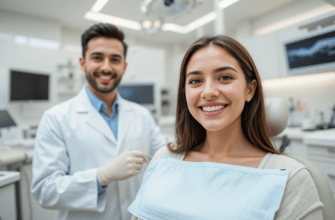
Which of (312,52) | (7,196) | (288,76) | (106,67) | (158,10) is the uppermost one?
(158,10)

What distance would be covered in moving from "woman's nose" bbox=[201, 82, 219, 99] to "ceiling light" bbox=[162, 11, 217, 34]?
426cm

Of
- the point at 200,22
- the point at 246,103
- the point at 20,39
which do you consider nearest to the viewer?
the point at 246,103

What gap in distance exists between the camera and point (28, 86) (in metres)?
2.81

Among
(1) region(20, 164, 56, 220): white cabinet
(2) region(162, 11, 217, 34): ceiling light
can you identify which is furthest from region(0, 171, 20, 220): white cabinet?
(2) region(162, 11, 217, 34): ceiling light

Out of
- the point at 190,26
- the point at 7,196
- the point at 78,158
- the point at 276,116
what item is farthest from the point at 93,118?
the point at 190,26

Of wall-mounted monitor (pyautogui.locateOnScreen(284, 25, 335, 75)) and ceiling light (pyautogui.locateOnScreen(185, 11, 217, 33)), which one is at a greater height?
ceiling light (pyautogui.locateOnScreen(185, 11, 217, 33))

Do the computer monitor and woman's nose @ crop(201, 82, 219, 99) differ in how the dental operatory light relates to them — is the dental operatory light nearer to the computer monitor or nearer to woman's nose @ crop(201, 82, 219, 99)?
the computer monitor

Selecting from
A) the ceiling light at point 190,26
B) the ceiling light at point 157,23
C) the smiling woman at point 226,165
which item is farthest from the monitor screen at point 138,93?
the smiling woman at point 226,165

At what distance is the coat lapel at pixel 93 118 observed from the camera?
119 cm

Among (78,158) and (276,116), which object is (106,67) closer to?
(78,158)

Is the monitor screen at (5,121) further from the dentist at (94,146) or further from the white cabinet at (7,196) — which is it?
the dentist at (94,146)

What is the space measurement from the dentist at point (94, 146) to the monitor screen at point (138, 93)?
2061mm

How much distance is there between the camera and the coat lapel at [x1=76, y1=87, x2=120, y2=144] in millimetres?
1192

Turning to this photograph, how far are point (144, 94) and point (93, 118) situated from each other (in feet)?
7.62
